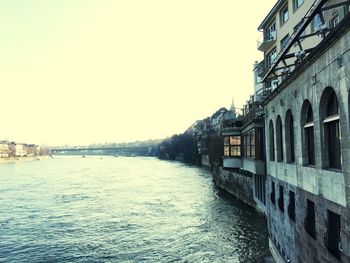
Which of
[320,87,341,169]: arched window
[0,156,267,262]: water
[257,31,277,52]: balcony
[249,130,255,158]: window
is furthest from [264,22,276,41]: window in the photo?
[320,87,341,169]: arched window

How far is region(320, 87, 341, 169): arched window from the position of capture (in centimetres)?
1129

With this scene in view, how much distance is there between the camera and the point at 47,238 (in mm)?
31406

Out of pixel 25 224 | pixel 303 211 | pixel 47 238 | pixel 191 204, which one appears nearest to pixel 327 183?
pixel 303 211

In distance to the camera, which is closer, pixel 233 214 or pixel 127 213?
pixel 233 214

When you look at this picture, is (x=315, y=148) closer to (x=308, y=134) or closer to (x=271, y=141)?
(x=308, y=134)

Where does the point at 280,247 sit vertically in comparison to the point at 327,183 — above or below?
below

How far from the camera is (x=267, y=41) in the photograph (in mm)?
34125

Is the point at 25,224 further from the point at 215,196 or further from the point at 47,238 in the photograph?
the point at 215,196

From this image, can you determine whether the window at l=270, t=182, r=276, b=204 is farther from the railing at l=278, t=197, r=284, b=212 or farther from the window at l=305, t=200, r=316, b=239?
the window at l=305, t=200, r=316, b=239

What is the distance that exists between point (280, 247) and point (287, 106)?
8060mm

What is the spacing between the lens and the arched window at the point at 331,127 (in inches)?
444

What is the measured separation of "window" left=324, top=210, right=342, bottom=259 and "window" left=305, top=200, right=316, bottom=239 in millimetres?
1827

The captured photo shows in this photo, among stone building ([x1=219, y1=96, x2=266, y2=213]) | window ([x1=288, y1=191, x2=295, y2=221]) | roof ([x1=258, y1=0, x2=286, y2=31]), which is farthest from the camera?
roof ([x1=258, y1=0, x2=286, y2=31])

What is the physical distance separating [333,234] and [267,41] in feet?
84.0
